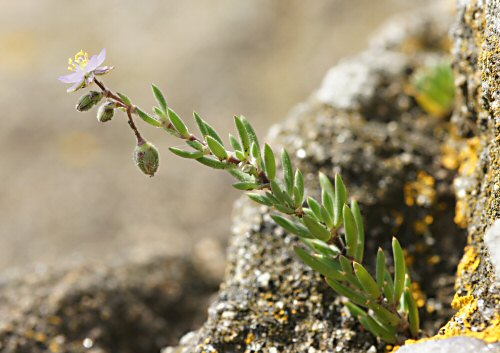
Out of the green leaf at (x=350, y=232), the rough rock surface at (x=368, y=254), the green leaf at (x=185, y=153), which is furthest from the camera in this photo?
the rough rock surface at (x=368, y=254)

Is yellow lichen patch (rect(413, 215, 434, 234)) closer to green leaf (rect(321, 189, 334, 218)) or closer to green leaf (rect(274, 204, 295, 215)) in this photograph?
green leaf (rect(321, 189, 334, 218))

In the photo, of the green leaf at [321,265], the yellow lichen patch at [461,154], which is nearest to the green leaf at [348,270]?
the green leaf at [321,265]

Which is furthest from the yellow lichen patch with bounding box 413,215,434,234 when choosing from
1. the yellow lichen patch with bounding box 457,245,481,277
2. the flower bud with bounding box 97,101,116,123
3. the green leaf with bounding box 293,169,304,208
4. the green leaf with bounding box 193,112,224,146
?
the flower bud with bounding box 97,101,116,123

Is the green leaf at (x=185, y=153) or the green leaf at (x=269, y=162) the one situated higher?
the green leaf at (x=185, y=153)

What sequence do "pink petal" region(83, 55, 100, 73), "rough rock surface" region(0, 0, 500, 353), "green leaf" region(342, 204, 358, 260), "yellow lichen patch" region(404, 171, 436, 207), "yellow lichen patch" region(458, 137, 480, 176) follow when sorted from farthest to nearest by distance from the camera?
"yellow lichen patch" region(404, 171, 436, 207) < "yellow lichen patch" region(458, 137, 480, 176) < "rough rock surface" region(0, 0, 500, 353) < "green leaf" region(342, 204, 358, 260) < "pink petal" region(83, 55, 100, 73)

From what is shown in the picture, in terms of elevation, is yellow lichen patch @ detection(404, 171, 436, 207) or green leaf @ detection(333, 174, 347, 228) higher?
yellow lichen patch @ detection(404, 171, 436, 207)

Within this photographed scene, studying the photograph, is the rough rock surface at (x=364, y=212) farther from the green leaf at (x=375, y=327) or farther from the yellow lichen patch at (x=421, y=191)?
the green leaf at (x=375, y=327)

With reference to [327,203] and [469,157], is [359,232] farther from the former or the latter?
[469,157]
